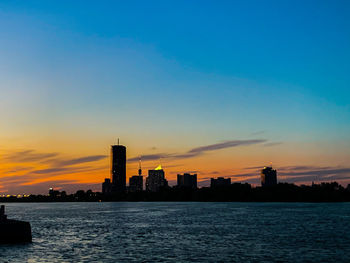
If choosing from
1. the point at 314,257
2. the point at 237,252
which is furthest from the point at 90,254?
the point at 314,257

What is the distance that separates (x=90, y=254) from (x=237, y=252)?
20.0 m

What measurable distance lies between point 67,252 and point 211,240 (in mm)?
24904

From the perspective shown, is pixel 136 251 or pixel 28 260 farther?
pixel 136 251

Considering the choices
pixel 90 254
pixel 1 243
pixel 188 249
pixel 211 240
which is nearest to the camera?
pixel 90 254

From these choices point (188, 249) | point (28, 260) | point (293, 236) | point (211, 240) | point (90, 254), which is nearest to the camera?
point (28, 260)

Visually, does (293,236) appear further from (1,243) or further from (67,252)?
(1,243)

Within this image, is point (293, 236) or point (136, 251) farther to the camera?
point (293, 236)

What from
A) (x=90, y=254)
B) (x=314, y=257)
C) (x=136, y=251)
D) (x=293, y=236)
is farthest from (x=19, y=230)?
(x=293, y=236)

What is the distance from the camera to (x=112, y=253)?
53.4 meters

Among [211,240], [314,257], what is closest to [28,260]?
[211,240]

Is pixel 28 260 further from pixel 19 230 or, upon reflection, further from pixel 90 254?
pixel 19 230

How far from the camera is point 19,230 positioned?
61312mm

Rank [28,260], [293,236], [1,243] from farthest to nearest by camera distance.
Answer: [293,236]
[1,243]
[28,260]

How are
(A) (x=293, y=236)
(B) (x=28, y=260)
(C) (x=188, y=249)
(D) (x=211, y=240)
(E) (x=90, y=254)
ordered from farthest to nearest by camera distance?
(A) (x=293, y=236) → (D) (x=211, y=240) → (C) (x=188, y=249) → (E) (x=90, y=254) → (B) (x=28, y=260)
